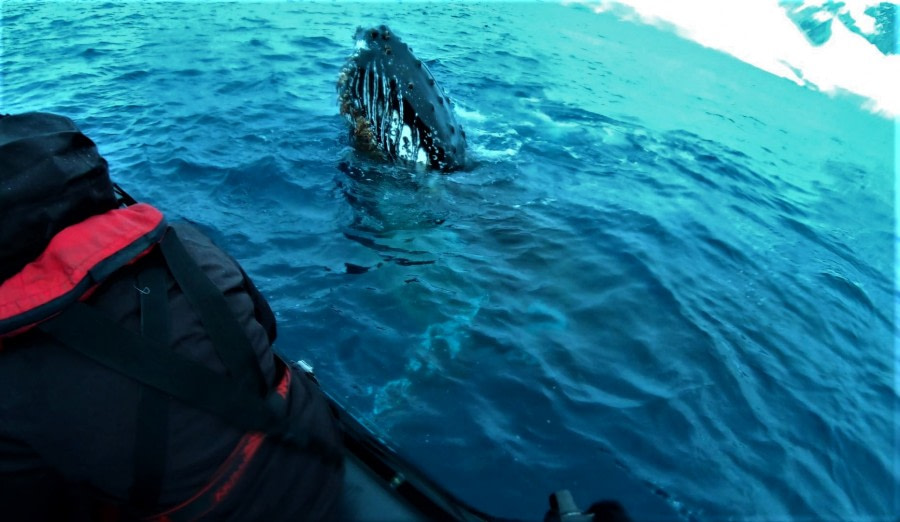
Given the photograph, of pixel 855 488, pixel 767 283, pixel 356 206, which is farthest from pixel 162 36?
pixel 855 488

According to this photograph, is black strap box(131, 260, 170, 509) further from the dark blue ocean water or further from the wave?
the wave

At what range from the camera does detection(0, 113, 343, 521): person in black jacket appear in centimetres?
198

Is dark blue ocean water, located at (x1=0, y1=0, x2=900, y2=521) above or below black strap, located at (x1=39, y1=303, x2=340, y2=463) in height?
below

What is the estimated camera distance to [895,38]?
22391 millimetres

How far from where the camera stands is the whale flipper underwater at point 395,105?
6.99 metres

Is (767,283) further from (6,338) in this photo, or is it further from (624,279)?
(6,338)

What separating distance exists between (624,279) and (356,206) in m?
3.56

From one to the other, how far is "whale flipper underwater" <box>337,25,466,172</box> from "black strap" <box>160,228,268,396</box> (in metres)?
5.12

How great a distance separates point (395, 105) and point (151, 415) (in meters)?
5.63

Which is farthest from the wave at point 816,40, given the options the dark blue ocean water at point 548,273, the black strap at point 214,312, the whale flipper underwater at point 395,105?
the black strap at point 214,312

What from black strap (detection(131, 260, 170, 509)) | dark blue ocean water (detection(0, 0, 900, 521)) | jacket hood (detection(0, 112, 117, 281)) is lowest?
dark blue ocean water (detection(0, 0, 900, 521))

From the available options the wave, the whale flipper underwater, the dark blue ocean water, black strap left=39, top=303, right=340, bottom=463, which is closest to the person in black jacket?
black strap left=39, top=303, right=340, bottom=463

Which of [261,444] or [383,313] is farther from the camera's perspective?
[383,313]

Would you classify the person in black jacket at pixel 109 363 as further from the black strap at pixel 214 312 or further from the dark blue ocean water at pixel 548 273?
the dark blue ocean water at pixel 548 273
